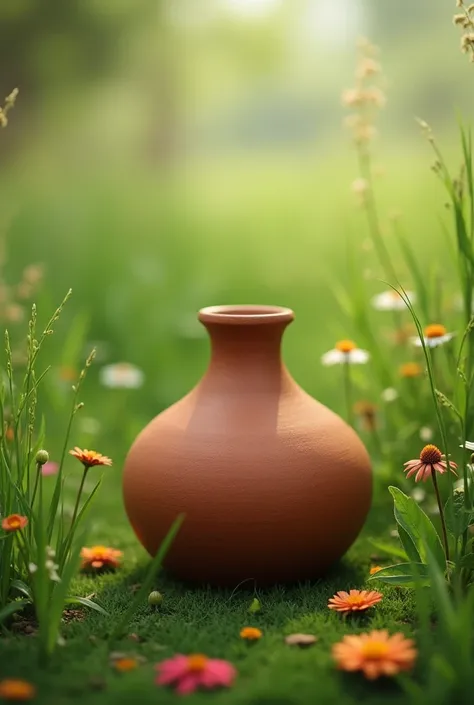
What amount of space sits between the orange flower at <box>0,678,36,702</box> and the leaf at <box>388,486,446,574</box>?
0.96 m

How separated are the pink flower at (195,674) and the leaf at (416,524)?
24.3 inches

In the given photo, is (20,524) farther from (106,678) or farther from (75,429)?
(75,429)

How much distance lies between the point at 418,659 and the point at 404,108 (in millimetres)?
6088

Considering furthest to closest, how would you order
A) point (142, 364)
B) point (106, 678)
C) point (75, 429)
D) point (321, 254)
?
point (321, 254), point (142, 364), point (75, 429), point (106, 678)

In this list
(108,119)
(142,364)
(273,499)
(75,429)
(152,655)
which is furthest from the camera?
(108,119)

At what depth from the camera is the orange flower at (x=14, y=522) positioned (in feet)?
6.73

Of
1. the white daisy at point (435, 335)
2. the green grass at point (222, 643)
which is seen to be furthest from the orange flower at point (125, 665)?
the white daisy at point (435, 335)

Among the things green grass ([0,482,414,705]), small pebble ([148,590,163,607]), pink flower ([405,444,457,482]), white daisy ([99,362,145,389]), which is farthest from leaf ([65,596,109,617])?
white daisy ([99,362,145,389])

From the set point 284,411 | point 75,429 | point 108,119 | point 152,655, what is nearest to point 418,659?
point 152,655

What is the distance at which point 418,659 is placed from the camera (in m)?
1.88

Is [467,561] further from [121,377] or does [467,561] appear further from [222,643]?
[121,377]

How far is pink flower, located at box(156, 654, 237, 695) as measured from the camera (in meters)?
1.79

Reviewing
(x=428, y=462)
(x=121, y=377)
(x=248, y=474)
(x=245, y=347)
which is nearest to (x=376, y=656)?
(x=428, y=462)

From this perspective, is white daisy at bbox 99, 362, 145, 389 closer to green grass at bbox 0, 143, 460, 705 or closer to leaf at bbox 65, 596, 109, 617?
green grass at bbox 0, 143, 460, 705
